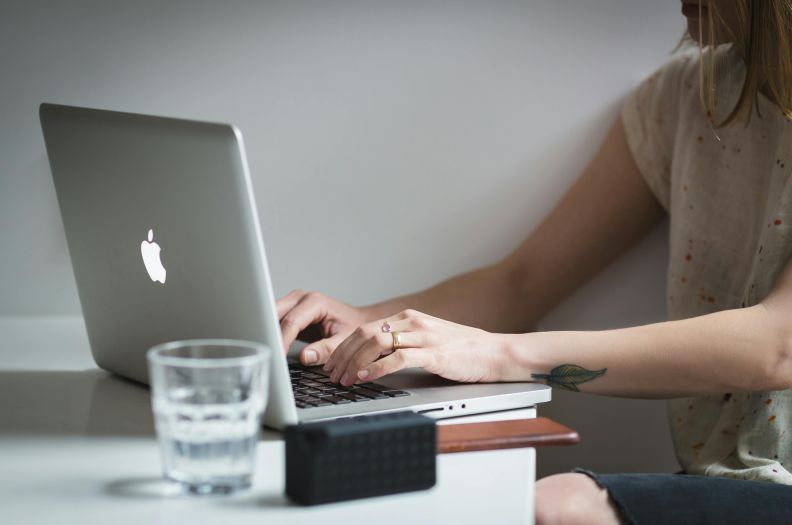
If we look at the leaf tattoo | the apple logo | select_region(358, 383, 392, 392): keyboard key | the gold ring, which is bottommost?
the leaf tattoo

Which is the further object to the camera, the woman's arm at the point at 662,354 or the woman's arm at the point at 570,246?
the woman's arm at the point at 570,246

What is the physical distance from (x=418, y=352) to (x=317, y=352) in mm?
165

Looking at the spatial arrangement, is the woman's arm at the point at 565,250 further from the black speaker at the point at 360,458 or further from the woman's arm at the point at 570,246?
the black speaker at the point at 360,458

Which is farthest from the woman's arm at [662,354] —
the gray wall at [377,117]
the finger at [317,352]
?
the gray wall at [377,117]

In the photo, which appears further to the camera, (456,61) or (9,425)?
(456,61)

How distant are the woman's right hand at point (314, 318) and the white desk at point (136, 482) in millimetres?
240

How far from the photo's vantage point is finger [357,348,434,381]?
3.51 feet

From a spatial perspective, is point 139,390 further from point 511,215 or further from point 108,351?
point 511,215

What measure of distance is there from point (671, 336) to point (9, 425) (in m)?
0.71

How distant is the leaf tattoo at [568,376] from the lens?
1146 mm

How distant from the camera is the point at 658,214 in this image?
1.70 meters

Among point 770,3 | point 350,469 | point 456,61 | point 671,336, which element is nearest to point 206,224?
point 350,469

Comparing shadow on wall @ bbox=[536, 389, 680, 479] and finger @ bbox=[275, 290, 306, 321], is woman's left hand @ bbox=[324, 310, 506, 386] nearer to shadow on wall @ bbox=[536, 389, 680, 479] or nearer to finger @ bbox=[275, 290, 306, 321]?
finger @ bbox=[275, 290, 306, 321]

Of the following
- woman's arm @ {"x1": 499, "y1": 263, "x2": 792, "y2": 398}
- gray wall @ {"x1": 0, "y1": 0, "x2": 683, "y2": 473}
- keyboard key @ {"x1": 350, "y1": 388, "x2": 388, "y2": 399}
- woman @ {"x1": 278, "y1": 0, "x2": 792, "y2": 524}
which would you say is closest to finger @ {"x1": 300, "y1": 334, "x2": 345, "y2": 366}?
woman @ {"x1": 278, "y1": 0, "x2": 792, "y2": 524}
